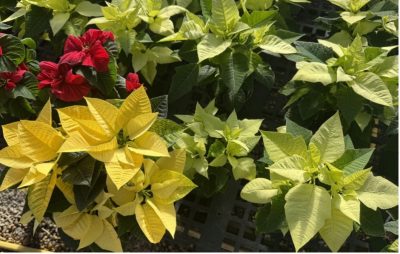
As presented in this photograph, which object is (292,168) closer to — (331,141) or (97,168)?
(331,141)

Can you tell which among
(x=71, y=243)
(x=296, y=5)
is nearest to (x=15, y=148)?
(x=71, y=243)

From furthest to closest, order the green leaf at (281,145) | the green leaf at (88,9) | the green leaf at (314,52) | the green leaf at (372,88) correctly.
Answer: the green leaf at (88,9) < the green leaf at (314,52) < the green leaf at (372,88) < the green leaf at (281,145)

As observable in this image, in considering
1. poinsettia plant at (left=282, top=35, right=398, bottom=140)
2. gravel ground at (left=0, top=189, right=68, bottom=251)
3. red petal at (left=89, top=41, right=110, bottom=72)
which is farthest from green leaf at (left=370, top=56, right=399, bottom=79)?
gravel ground at (left=0, top=189, right=68, bottom=251)

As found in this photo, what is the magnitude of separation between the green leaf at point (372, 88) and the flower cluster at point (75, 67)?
25.4 inches

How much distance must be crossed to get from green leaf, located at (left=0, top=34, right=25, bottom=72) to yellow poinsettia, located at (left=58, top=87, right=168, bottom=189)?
289 millimetres

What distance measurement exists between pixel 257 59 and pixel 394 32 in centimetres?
42

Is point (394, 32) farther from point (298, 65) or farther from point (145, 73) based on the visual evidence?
point (145, 73)

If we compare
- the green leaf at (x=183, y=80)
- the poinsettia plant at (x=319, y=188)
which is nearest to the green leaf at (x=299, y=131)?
the poinsettia plant at (x=319, y=188)

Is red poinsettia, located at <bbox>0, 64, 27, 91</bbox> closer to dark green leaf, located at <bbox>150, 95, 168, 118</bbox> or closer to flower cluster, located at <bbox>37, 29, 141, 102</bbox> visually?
flower cluster, located at <bbox>37, 29, 141, 102</bbox>

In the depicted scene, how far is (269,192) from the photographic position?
1065 millimetres

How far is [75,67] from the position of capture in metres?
1.07

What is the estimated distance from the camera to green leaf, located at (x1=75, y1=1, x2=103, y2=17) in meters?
1.39

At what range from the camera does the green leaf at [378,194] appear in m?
0.98

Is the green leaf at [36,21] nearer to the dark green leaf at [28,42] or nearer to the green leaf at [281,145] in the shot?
the dark green leaf at [28,42]
